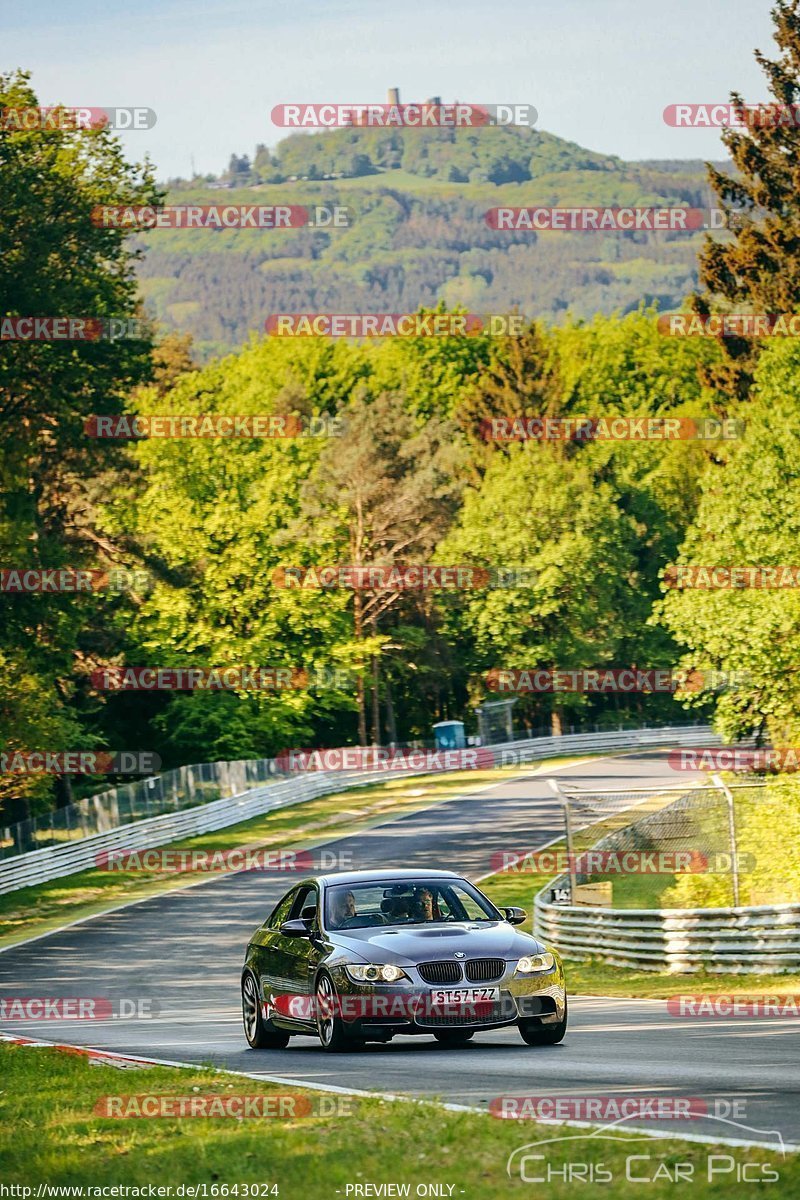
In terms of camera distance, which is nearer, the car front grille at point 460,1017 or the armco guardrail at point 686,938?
the car front grille at point 460,1017

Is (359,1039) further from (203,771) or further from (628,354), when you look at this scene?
(628,354)

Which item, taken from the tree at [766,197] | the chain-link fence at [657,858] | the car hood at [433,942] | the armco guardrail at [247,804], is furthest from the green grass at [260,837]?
the car hood at [433,942]

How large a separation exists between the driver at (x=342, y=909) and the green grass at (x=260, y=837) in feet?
74.0

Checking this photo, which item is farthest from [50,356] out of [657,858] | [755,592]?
[657,858]

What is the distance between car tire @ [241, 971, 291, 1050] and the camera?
15141 millimetres

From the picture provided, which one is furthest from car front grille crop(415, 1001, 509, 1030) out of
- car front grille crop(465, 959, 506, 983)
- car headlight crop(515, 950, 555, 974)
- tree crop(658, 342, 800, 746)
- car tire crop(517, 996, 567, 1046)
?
tree crop(658, 342, 800, 746)

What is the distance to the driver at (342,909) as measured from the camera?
14.2 meters

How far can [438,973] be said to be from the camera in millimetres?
13031

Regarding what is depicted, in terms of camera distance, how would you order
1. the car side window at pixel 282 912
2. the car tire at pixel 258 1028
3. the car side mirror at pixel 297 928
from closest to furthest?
1. the car side mirror at pixel 297 928
2. the car tire at pixel 258 1028
3. the car side window at pixel 282 912

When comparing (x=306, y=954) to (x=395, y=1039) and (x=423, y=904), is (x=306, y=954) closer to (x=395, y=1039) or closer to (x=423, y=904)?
(x=423, y=904)

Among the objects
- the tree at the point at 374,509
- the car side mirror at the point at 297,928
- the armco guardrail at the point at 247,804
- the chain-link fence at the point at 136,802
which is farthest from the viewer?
the tree at the point at 374,509

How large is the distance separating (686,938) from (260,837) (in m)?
27.0

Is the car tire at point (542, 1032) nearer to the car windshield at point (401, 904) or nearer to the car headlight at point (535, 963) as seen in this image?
the car headlight at point (535, 963)

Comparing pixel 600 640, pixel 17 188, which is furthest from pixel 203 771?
pixel 600 640
